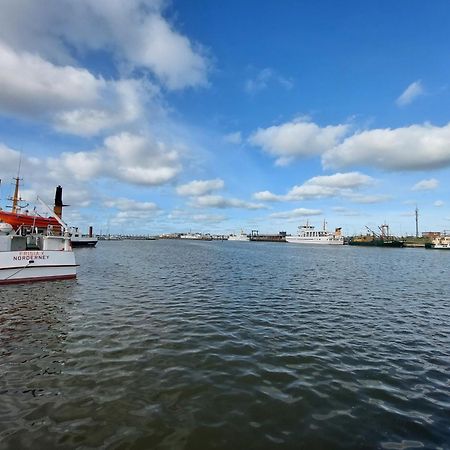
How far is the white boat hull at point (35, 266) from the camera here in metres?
23.9

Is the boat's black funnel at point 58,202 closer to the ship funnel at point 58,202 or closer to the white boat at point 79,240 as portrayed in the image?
the ship funnel at point 58,202

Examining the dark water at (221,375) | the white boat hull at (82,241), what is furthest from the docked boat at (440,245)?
the white boat hull at (82,241)

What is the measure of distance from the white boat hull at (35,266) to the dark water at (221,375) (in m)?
7.01

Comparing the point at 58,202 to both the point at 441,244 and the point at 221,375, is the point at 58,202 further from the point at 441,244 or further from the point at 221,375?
the point at 441,244

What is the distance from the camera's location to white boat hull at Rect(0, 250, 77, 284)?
23.9 metres

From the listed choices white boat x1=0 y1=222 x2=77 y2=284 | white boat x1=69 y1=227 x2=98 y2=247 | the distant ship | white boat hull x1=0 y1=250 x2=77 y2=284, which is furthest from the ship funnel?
the distant ship

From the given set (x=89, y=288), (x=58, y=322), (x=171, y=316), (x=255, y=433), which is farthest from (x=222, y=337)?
(x=89, y=288)

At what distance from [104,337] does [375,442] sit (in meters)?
9.94

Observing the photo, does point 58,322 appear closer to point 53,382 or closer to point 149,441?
point 53,382

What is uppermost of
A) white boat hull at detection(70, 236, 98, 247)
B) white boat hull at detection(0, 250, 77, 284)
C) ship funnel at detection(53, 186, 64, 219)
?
ship funnel at detection(53, 186, 64, 219)

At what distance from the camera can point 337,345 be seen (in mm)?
11914

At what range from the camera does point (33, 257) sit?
25.4 m

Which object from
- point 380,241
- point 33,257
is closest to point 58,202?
point 33,257

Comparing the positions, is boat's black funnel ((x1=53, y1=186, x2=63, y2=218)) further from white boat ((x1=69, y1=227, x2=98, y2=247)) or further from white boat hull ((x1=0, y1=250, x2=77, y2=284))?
white boat hull ((x1=0, y1=250, x2=77, y2=284))
